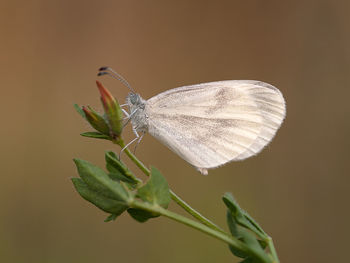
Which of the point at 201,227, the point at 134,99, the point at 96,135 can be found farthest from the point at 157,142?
the point at 201,227

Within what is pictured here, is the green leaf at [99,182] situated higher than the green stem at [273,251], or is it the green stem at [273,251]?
the green leaf at [99,182]

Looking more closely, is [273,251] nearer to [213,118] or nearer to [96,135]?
[96,135]

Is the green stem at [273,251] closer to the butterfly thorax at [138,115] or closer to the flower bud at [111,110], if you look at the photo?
the flower bud at [111,110]

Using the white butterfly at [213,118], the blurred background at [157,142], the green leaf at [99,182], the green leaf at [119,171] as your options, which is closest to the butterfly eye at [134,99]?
the white butterfly at [213,118]

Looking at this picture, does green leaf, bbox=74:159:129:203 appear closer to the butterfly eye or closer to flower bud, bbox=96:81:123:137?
flower bud, bbox=96:81:123:137

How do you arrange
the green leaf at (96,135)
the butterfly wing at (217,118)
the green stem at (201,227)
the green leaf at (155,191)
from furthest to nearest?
the butterfly wing at (217,118) < the green leaf at (96,135) < the green leaf at (155,191) < the green stem at (201,227)

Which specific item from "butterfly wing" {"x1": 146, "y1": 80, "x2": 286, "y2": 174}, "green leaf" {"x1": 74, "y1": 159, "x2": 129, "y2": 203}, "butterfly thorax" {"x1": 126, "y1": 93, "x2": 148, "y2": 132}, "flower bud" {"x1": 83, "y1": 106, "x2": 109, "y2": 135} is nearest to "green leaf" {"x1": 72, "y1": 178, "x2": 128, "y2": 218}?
"green leaf" {"x1": 74, "y1": 159, "x2": 129, "y2": 203}

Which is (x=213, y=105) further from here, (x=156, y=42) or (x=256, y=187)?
(x=156, y=42)

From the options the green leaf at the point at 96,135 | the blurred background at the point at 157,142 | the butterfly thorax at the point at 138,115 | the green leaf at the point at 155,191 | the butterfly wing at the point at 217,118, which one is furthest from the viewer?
the blurred background at the point at 157,142

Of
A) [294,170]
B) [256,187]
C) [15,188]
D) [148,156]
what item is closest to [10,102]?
[15,188]
